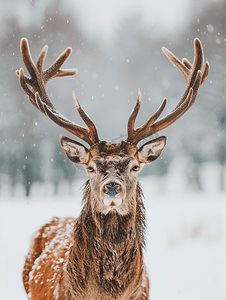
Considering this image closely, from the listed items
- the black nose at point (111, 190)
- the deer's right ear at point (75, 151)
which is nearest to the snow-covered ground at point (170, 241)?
the black nose at point (111, 190)

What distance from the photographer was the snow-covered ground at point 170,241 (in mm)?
5457

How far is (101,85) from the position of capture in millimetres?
15664

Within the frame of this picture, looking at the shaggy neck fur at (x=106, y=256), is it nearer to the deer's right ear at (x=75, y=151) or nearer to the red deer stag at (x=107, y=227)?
the red deer stag at (x=107, y=227)

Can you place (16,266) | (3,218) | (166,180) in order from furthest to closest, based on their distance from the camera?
(166,180)
(3,218)
(16,266)

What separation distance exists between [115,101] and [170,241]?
8.84 metres

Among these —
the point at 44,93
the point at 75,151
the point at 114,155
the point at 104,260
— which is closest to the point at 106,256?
the point at 104,260

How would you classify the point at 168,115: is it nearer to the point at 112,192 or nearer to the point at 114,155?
the point at 114,155

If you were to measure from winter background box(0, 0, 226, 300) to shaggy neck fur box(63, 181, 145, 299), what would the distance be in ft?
23.3

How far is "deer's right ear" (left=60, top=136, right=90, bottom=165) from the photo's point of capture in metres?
2.95

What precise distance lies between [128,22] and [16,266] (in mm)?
15280

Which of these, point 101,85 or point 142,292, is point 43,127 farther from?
point 142,292

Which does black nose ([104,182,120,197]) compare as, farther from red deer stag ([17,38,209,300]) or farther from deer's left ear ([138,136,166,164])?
deer's left ear ([138,136,166,164])

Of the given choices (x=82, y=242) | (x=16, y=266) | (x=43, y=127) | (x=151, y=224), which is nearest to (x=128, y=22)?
(x=43, y=127)

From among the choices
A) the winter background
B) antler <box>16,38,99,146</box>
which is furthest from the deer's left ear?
the winter background
